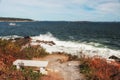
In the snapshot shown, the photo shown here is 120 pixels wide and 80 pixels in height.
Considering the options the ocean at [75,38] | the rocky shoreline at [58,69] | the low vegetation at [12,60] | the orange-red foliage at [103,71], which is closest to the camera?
the low vegetation at [12,60]

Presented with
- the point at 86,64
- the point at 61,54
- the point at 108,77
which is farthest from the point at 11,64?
the point at 61,54

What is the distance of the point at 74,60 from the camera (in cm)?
1644

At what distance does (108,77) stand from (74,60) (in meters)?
5.19

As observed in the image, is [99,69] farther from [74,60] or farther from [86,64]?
[74,60]

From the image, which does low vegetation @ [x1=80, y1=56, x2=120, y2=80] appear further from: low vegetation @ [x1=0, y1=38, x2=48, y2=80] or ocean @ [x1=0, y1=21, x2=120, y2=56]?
ocean @ [x1=0, y1=21, x2=120, y2=56]

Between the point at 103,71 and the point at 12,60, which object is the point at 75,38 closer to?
the point at 12,60

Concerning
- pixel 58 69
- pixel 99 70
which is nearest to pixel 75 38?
pixel 58 69

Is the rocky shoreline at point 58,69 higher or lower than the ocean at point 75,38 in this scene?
higher

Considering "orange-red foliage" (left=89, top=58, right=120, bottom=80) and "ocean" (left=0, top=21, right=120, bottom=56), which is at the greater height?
"orange-red foliage" (left=89, top=58, right=120, bottom=80)

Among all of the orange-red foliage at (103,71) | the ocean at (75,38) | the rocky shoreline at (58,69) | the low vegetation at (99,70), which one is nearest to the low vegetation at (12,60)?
the rocky shoreline at (58,69)

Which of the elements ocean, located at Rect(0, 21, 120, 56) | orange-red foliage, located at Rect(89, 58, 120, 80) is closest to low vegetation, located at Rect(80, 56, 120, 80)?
orange-red foliage, located at Rect(89, 58, 120, 80)

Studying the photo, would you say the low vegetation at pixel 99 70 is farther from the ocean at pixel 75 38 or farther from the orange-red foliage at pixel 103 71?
the ocean at pixel 75 38

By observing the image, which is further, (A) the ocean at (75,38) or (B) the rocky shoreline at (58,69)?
(A) the ocean at (75,38)

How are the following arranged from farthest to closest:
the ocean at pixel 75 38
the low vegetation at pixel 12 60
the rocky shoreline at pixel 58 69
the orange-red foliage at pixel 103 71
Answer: the ocean at pixel 75 38, the orange-red foliage at pixel 103 71, the rocky shoreline at pixel 58 69, the low vegetation at pixel 12 60
